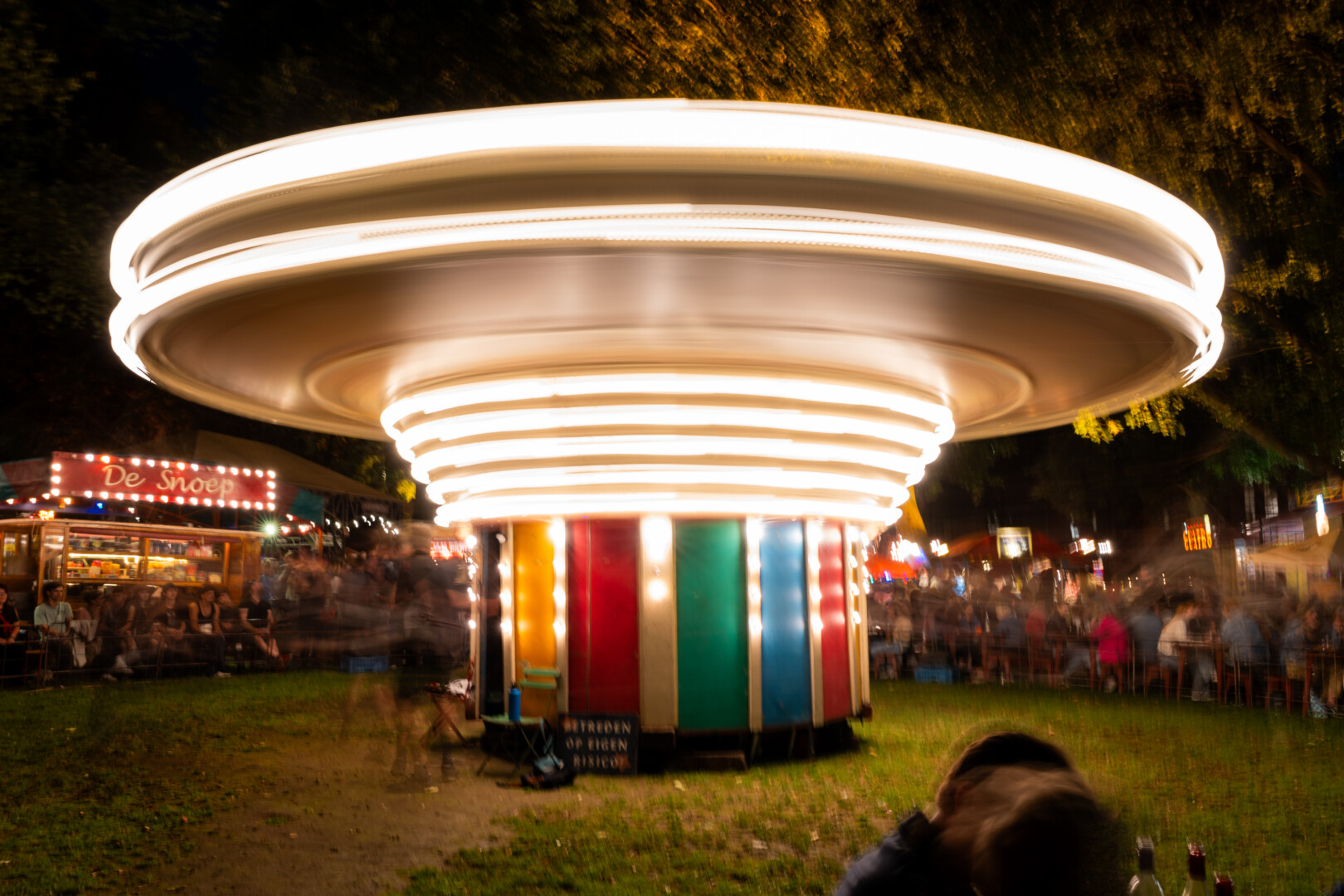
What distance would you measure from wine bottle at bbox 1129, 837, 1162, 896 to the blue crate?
16.5m

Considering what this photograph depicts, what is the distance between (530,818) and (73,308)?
19279 mm

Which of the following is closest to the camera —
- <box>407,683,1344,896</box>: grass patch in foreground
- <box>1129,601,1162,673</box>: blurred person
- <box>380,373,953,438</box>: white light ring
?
<box>407,683,1344,896</box>: grass patch in foreground

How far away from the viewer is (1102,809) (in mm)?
1799

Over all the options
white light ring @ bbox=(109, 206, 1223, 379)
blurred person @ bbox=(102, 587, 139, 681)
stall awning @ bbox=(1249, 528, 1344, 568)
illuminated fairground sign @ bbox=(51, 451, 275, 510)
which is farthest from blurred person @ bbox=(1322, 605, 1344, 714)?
illuminated fairground sign @ bbox=(51, 451, 275, 510)

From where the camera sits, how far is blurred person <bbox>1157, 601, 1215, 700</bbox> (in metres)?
15.4

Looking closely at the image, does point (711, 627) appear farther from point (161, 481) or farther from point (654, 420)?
point (161, 481)

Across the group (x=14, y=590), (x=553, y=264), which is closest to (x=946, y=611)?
(x=553, y=264)

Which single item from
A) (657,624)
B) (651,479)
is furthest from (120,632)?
(651,479)

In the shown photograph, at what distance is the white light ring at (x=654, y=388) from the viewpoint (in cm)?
848

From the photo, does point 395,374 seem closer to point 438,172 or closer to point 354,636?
point 354,636

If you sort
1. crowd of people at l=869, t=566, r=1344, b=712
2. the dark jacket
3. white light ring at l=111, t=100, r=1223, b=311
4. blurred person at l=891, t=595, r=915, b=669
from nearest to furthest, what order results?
the dark jacket, white light ring at l=111, t=100, r=1223, b=311, crowd of people at l=869, t=566, r=1344, b=712, blurred person at l=891, t=595, r=915, b=669

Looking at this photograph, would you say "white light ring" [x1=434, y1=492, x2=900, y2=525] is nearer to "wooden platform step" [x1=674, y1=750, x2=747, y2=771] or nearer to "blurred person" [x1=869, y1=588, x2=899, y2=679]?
"wooden platform step" [x1=674, y1=750, x2=747, y2=771]

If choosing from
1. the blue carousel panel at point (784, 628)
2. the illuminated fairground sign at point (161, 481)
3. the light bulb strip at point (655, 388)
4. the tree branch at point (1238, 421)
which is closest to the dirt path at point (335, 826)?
the blue carousel panel at point (784, 628)

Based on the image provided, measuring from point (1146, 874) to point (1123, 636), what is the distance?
604 inches
